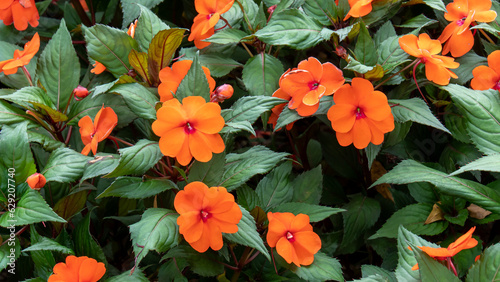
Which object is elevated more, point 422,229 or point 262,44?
point 262,44

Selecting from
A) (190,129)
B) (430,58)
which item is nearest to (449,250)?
(430,58)

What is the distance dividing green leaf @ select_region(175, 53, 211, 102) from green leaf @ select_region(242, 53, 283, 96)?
0.92 ft

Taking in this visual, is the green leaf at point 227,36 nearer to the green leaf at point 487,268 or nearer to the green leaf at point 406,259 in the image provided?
the green leaf at point 406,259

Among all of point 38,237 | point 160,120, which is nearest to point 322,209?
point 160,120

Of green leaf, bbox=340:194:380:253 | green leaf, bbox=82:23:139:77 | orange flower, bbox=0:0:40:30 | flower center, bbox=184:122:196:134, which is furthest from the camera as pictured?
orange flower, bbox=0:0:40:30

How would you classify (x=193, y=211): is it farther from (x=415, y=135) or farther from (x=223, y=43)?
(x=415, y=135)

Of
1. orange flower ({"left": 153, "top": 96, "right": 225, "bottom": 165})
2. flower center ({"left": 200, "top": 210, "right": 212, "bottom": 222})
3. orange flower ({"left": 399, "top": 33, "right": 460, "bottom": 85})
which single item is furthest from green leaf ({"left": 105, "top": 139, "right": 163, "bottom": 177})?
orange flower ({"left": 399, "top": 33, "right": 460, "bottom": 85})

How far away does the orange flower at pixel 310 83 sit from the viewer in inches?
Answer: 51.3

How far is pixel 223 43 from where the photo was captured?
1484mm

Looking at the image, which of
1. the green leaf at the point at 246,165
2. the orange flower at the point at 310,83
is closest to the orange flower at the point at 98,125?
the green leaf at the point at 246,165

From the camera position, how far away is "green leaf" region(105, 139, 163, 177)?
1.11 metres

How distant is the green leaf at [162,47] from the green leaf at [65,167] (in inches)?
13.1

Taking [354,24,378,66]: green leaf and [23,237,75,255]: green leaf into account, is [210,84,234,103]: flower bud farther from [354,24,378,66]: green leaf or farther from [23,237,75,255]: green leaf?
[23,237,75,255]: green leaf

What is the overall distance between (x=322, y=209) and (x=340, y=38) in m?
0.52
